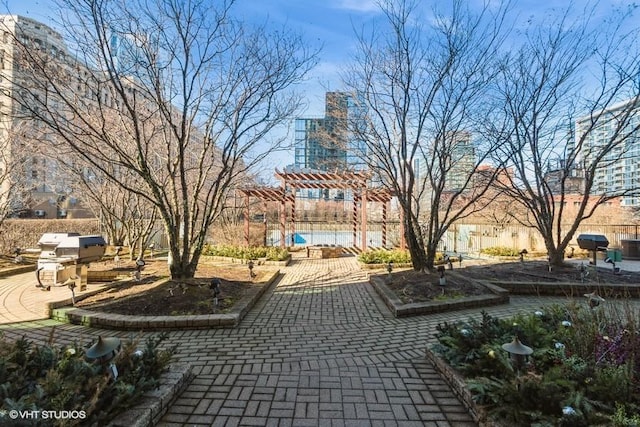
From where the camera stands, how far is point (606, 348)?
244 centimetres

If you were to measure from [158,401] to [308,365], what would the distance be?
4.62ft

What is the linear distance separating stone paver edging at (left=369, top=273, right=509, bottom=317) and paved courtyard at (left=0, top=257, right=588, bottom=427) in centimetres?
15

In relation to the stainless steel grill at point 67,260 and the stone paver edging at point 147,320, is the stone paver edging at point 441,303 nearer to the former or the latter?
the stone paver edging at point 147,320

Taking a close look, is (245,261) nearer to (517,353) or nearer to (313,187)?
(313,187)

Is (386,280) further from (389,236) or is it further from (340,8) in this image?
(389,236)

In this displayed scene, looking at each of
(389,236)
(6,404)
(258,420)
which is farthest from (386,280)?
(389,236)

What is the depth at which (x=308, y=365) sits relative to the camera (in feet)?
10.6

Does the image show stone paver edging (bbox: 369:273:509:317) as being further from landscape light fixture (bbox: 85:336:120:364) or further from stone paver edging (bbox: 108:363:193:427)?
landscape light fixture (bbox: 85:336:120:364)

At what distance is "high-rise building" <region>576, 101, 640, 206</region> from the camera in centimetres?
745

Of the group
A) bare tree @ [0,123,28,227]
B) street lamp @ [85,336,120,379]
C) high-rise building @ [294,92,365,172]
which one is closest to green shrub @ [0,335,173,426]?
street lamp @ [85,336,120,379]

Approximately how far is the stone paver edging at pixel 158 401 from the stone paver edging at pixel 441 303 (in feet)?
10.5

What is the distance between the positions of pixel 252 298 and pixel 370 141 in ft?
14.9

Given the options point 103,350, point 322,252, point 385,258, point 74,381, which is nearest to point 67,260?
point 103,350

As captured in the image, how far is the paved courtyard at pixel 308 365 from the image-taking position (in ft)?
7.82
